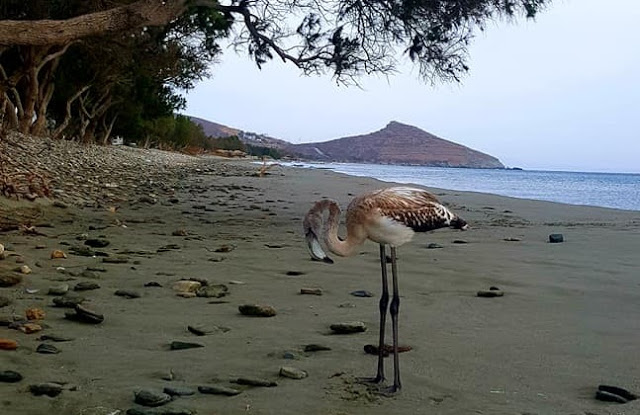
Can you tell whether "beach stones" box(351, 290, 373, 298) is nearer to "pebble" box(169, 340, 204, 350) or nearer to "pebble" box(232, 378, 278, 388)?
"pebble" box(169, 340, 204, 350)

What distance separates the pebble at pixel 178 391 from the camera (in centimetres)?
304

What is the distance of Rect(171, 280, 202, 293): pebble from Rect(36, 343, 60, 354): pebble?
1615 mm

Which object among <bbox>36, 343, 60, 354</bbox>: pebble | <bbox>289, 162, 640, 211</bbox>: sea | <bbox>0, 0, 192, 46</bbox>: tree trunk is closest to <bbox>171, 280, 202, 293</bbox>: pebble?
<bbox>36, 343, 60, 354</bbox>: pebble

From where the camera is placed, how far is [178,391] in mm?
3062

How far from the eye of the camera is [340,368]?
3529 millimetres

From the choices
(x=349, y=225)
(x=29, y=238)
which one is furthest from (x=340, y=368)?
(x=29, y=238)

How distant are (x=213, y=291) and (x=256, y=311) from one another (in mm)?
741

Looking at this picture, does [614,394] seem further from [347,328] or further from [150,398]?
[150,398]

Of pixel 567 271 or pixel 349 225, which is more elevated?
pixel 349 225

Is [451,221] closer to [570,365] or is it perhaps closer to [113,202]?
[570,365]

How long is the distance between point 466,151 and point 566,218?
381ft

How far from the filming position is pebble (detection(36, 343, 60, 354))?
3557mm

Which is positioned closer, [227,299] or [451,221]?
[451,221]

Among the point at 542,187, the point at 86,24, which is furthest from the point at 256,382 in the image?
the point at 542,187
